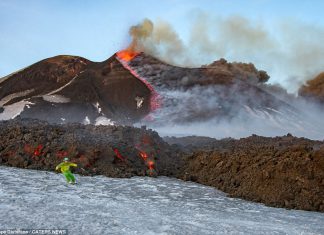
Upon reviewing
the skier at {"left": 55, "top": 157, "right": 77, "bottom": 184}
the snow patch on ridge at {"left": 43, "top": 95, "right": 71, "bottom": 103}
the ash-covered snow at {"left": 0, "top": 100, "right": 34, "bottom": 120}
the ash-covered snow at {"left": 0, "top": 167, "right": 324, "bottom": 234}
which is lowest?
the ash-covered snow at {"left": 0, "top": 167, "right": 324, "bottom": 234}

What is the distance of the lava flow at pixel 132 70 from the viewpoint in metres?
30.6

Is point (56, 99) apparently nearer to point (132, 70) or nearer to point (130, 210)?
point (132, 70)

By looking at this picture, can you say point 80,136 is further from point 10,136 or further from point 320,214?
point 320,214

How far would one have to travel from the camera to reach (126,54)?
35.9 meters

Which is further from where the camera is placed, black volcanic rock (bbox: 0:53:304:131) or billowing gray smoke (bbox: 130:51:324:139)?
black volcanic rock (bbox: 0:53:304:131)

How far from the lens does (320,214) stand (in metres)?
9.84

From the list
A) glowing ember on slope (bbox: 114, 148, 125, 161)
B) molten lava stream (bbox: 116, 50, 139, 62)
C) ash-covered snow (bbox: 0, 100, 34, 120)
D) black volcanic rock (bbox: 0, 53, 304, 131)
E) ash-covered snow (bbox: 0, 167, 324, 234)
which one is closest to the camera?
ash-covered snow (bbox: 0, 167, 324, 234)

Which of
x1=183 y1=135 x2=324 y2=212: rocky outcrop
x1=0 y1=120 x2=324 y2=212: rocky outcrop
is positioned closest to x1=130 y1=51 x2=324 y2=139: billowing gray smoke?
x1=0 y1=120 x2=324 y2=212: rocky outcrop

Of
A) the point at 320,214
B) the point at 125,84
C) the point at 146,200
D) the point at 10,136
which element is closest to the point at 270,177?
the point at 320,214

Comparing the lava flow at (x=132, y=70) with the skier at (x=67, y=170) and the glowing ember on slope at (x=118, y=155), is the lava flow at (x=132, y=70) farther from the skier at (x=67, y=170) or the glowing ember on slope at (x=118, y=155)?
the skier at (x=67, y=170)

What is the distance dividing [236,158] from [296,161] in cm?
202

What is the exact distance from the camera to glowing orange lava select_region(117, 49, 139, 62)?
35.2 m

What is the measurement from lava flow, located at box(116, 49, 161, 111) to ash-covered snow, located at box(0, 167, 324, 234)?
735 inches

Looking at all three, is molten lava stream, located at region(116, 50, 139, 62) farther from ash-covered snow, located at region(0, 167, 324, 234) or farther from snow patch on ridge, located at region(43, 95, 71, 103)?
ash-covered snow, located at region(0, 167, 324, 234)
